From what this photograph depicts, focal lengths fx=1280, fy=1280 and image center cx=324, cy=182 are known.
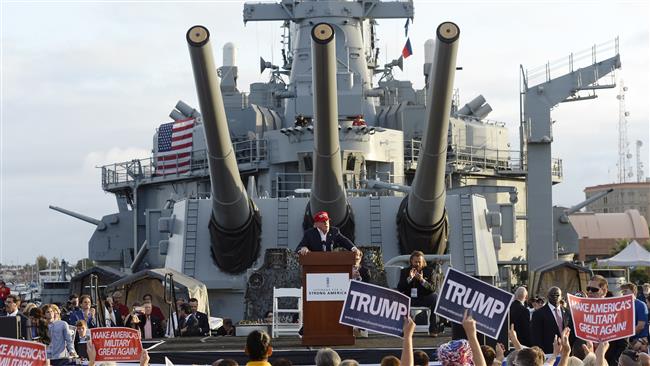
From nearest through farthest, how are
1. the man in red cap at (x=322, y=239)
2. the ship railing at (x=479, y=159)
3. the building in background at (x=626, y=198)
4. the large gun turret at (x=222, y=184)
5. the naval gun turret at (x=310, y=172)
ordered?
the man in red cap at (x=322, y=239) → the large gun turret at (x=222, y=184) → the naval gun turret at (x=310, y=172) → the ship railing at (x=479, y=159) → the building in background at (x=626, y=198)

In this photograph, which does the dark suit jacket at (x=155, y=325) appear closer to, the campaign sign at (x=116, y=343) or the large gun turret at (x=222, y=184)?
the large gun turret at (x=222, y=184)

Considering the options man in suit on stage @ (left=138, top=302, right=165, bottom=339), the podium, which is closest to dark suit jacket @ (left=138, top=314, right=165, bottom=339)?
man in suit on stage @ (left=138, top=302, right=165, bottom=339)

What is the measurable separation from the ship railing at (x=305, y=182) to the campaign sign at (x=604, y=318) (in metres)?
10.7

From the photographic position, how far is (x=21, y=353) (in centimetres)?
729

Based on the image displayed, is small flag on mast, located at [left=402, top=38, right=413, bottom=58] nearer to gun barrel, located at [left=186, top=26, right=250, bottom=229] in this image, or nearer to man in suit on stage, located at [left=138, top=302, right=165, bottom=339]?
gun barrel, located at [left=186, top=26, right=250, bottom=229]

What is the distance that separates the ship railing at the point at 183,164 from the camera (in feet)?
74.5

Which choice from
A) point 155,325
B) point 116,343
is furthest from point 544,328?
point 155,325

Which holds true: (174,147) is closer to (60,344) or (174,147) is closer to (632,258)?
(632,258)

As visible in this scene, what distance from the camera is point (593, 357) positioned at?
6.75 meters

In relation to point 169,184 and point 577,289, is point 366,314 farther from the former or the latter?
point 169,184

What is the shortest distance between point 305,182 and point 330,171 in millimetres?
5359

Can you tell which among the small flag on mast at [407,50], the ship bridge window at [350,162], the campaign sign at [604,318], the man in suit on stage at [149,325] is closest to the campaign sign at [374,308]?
the campaign sign at [604,318]

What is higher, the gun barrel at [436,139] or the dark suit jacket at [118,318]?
the gun barrel at [436,139]

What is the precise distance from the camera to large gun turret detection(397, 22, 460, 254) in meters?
13.2
